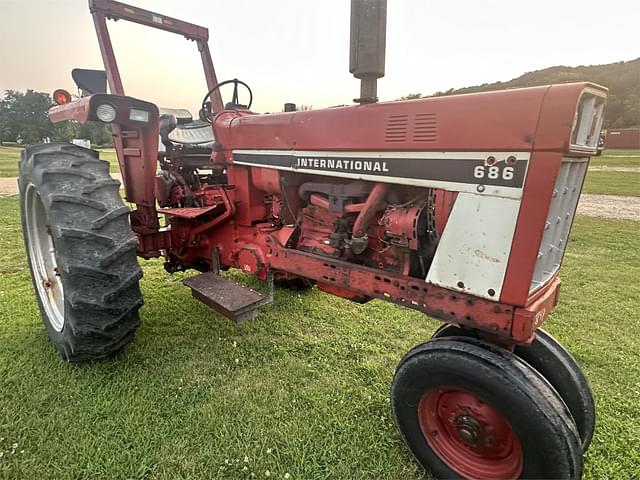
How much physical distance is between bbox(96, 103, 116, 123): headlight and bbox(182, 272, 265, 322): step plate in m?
1.24

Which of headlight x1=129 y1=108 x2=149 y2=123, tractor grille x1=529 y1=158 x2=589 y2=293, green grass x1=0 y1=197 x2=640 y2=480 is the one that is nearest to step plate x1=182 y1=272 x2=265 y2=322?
green grass x1=0 y1=197 x2=640 y2=480

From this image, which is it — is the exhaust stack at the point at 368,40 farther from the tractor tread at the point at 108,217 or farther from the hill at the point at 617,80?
the hill at the point at 617,80

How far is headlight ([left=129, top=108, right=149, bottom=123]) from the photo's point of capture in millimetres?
3033

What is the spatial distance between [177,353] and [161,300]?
1085 mm

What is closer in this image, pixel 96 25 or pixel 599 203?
pixel 96 25

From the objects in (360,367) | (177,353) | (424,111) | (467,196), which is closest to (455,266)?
(467,196)

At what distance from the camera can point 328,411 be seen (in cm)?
246

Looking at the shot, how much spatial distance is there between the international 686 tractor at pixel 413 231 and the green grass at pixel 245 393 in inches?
10.6

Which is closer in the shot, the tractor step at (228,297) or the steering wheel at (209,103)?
the tractor step at (228,297)

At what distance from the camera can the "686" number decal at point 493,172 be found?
1677mm

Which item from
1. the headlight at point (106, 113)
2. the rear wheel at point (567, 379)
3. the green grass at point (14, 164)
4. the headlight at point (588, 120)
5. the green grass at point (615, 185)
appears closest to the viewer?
the headlight at point (588, 120)

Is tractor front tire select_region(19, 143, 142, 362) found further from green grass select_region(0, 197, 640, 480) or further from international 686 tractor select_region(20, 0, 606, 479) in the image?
green grass select_region(0, 197, 640, 480)

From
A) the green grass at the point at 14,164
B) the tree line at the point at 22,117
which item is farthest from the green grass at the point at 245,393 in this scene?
the tree line at the point at 22,117

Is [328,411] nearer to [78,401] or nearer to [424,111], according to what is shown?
[78,401]
